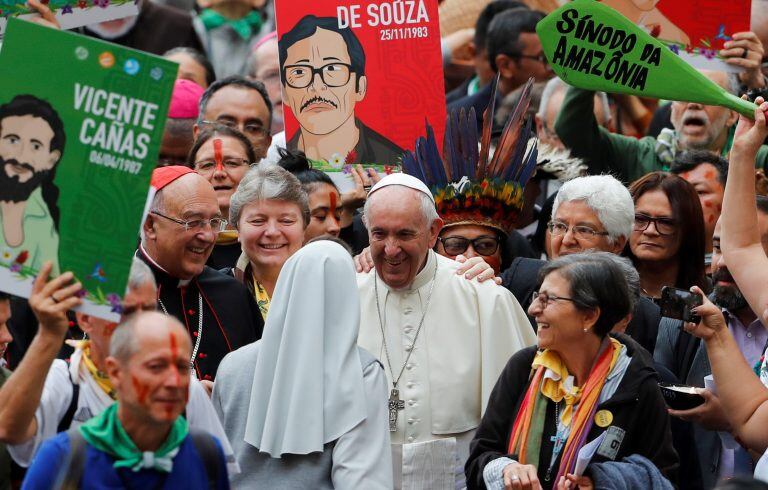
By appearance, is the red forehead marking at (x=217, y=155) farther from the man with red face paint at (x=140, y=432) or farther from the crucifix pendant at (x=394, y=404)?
the man with red face paint at (x=140, y=432)

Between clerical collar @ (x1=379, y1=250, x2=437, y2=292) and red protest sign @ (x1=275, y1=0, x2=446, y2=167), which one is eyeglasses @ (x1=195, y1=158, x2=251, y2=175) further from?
clerical collar @ (x1=379, y1=250, x2=437, y2=292)

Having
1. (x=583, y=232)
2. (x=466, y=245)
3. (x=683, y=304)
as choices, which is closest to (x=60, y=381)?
(x=683, y=304)

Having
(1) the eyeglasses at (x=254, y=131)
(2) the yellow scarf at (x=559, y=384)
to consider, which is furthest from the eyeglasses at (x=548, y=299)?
(1) the eyeglasses at (x=254, y=131)

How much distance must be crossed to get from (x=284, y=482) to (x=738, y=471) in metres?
2.15

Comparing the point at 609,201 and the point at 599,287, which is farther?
the point at 609,201

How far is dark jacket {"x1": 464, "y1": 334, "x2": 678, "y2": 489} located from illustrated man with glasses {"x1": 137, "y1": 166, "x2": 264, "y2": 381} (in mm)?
1384

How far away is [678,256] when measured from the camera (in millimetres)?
7832

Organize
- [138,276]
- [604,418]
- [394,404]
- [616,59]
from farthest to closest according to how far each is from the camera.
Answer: [394,404] → [616,59] → [604,418] → [138,276]

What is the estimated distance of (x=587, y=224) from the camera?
24.1 feet

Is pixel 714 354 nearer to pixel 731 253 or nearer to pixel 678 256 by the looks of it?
pixel 731 253

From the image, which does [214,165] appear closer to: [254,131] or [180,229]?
[254,131]

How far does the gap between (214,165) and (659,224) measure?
7.96ft

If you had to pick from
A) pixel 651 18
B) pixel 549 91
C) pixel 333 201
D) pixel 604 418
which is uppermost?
pixel 651 18

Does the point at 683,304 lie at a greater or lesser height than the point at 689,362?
greater
